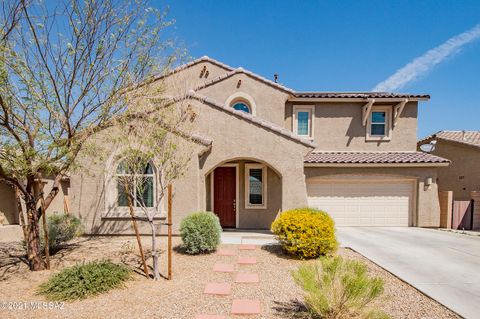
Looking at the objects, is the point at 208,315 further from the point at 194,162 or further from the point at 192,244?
the point at 194,162

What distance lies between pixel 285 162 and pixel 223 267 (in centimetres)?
498

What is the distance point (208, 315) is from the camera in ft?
14.1

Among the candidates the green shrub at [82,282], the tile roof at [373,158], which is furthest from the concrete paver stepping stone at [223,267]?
the tile roof at [373,158]

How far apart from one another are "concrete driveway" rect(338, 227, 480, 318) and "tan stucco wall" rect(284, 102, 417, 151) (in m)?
5.03

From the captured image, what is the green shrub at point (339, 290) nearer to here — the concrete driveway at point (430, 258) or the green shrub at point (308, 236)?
the concrete driveway at point (430, 258)

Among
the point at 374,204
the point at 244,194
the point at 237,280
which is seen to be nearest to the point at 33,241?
the point at 237,280

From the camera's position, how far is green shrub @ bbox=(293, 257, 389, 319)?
3916mm


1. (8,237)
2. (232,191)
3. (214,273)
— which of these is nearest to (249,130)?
(232,191)

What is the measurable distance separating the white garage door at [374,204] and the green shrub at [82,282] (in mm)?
9980

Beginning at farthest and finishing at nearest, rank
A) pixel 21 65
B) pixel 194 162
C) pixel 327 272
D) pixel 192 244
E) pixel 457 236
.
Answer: pixel 457 236 → pixel 194 162 → pixel 192 244 → pixel 21 65 → pixel 327 272

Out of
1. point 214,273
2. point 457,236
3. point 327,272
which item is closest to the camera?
point 327,272

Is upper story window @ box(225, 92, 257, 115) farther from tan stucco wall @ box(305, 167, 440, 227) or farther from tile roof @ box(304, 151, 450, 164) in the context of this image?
tan stucco wall @ box(305, 167, 440, 227)

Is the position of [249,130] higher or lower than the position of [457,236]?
higher

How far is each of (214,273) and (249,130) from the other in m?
5.81
